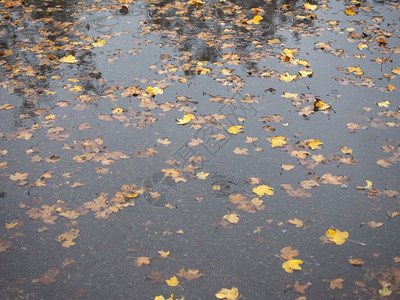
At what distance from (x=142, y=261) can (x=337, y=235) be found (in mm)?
1642

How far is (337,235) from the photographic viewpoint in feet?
11.6

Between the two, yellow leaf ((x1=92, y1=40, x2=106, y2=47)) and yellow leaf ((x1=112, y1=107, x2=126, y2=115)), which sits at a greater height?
yellow leaf ((x1=92, y1=40, x2=106, y2=47))

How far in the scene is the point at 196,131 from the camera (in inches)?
191

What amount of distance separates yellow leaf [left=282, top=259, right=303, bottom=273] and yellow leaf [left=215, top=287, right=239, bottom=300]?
1.46 ft

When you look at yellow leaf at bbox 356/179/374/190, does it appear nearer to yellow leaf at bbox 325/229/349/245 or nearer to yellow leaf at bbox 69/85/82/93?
yellow leaf at bbox 325/229/349/245

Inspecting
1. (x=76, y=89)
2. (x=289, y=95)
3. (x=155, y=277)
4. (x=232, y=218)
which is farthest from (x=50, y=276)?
(x=289, y=95)

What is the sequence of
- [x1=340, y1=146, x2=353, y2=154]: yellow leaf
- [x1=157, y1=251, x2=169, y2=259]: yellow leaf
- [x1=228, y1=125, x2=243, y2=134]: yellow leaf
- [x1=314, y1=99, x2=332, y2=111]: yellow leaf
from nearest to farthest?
1. [x1=157, y1=251, x2=169, y2=259]: yellow leaf
2. [x1=340, y1=146, x2=353, y2=154]: yellow leaf
3. [x1=228, y1=125, x2=243, y2=134]: yellow leaf
4. [x1=314, y1=99, x2=332, y2=111]: yellow leaf

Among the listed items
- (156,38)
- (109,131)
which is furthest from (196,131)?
(156,38)

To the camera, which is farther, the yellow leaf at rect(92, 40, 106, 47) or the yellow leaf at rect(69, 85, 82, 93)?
the yellow leaf at rect(92, 40, 106, 47)

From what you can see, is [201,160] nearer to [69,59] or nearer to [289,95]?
[289,95]

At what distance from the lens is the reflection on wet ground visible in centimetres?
327

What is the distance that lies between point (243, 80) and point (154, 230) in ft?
9.69

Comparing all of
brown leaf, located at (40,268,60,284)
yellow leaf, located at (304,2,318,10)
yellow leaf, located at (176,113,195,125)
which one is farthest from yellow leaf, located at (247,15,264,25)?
brown leaf, located at (40,268,60,284)

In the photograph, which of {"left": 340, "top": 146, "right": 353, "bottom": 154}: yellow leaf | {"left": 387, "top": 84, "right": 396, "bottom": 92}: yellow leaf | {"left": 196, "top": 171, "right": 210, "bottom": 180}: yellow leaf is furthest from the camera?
{"left": 387, "top": 84, "right": 396, "bottom": 92}: yellow leaf
